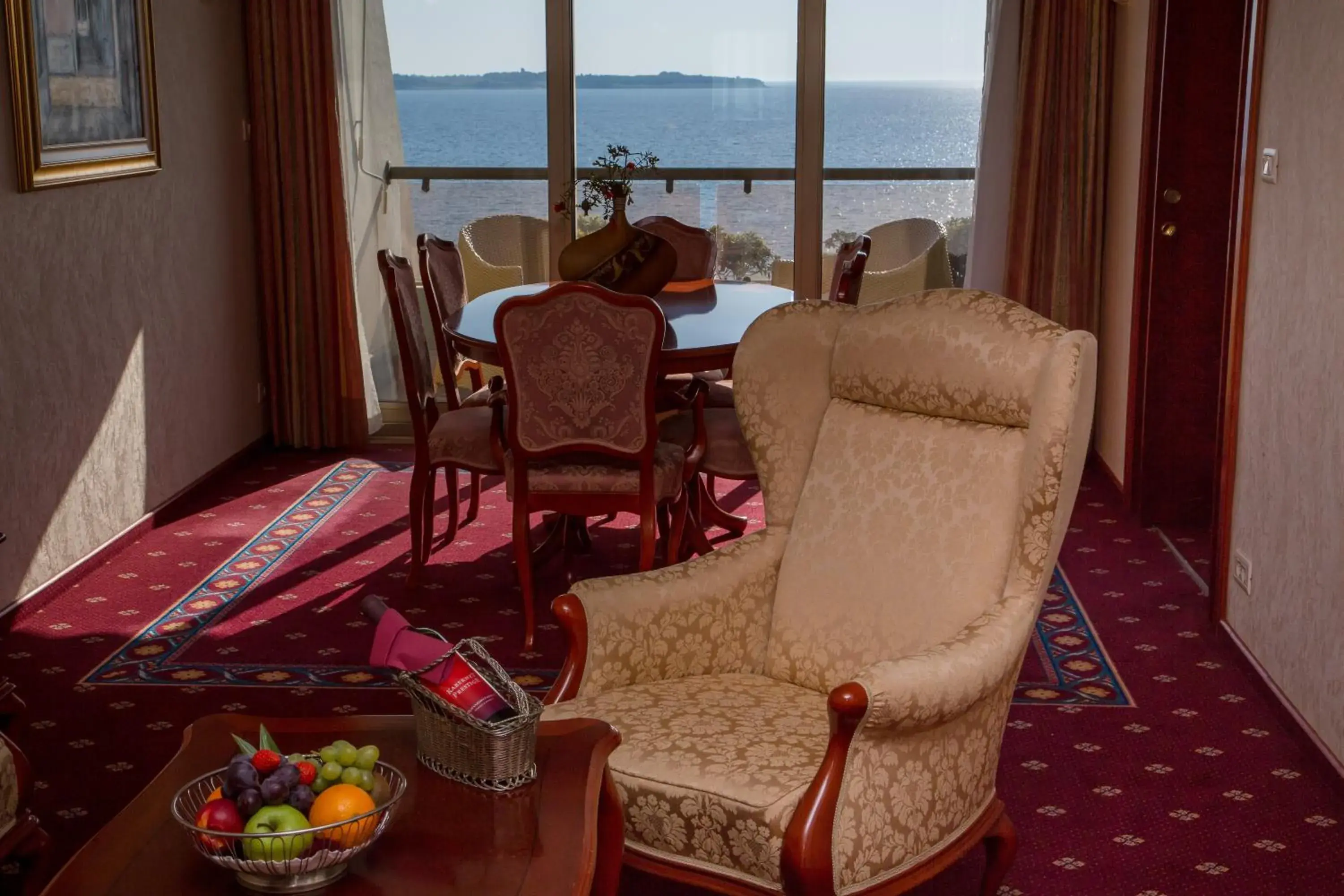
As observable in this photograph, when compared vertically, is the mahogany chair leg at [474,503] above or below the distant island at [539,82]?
below

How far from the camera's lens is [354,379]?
632cm

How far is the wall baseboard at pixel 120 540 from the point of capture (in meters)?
4.34

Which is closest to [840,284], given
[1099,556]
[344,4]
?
[1099,556]

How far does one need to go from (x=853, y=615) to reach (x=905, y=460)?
307mm

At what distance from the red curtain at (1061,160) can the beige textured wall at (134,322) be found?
3239 millimetres

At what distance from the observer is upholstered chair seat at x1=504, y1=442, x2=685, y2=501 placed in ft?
13.1

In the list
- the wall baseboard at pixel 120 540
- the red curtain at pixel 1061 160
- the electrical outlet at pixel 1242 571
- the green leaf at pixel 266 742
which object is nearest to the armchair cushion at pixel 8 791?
the green leaf at pixel 266 742

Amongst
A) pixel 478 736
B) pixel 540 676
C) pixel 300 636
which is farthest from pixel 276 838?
pixel 300 636

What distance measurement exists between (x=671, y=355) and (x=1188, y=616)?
170 centimetres

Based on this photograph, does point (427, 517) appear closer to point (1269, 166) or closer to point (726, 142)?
point (726, 142)

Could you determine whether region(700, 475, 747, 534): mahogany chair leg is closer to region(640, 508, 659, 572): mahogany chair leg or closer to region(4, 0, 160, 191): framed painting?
region(640, 508, 659, 572): mahogany chair leg

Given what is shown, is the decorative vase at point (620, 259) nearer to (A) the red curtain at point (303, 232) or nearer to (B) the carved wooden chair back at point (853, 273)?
(B) the carved wooden chair back at point (853, 273)

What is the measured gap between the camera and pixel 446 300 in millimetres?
4961

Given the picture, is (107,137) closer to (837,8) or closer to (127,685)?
(127,685)
